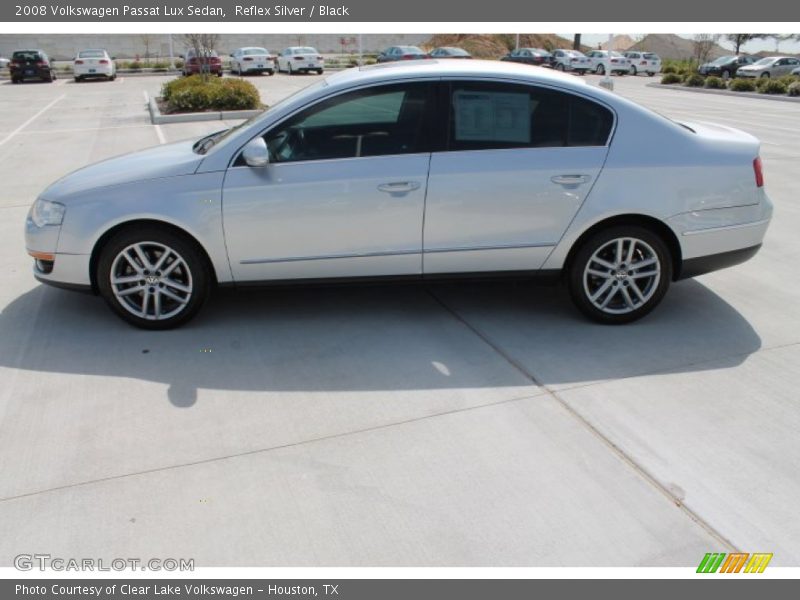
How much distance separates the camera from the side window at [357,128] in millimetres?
4660

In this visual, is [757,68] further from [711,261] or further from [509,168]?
[509,168]

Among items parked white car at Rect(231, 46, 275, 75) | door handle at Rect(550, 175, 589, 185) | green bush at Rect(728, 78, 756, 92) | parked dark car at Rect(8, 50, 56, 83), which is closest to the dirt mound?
parked white car at Rect(231, 46, 275, 75)

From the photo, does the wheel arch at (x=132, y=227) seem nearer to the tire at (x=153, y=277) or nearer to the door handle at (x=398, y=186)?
the tire at (x=153, y=277)

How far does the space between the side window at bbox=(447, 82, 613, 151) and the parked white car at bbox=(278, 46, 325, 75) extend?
33.6 meters

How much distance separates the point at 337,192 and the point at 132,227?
4.43ft

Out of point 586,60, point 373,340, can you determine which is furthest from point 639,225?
point 586,60

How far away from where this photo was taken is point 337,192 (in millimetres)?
4590

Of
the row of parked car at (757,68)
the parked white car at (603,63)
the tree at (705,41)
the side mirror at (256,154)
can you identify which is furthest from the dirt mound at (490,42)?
the side mirror at (256,154)

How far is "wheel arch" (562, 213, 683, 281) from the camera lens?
15.7 feet

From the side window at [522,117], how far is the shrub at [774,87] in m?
26.3

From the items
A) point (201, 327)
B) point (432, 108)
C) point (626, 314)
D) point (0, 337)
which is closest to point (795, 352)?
point (626, 314)

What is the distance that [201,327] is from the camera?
496 centimetres

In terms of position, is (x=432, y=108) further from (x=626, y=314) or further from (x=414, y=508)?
(x=414, y=508)

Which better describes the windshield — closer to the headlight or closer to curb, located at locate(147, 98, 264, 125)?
the headlight
